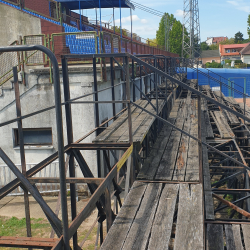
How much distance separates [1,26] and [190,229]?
12630 millimetres

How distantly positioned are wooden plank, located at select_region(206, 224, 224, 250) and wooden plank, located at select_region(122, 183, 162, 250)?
0.86 metres

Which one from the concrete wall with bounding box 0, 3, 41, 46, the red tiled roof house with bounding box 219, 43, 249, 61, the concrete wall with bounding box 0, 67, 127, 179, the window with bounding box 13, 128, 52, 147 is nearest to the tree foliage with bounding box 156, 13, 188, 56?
the red tiled roof house with bounding box 219, 43, 249, 61

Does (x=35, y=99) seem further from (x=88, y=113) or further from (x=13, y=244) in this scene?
(x=13, y=244)

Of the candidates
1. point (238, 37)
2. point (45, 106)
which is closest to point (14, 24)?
point (45, 106)

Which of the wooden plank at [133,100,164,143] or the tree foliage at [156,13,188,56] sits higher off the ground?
the tree foliage at [156,13,188,56]

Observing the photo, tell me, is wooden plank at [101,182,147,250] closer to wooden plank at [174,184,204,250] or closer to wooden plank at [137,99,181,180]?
wooden plank at [137,99,181,180]

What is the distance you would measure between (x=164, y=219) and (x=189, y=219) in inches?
11.6

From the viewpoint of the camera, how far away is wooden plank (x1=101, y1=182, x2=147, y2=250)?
11.0 ft

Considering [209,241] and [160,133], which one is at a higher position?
[160,133]

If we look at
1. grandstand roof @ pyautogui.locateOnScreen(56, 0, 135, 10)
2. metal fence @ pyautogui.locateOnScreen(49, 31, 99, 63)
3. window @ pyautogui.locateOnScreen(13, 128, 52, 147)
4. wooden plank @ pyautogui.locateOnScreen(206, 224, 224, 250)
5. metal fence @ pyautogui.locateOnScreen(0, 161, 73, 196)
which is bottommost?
metal fence @ pyautogui.locateOnScreen(0, 161, 73, 196)

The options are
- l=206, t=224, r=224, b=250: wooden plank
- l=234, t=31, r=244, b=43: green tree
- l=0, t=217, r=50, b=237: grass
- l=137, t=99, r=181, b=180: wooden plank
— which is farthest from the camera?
l=234, t=31, r=244, b=43: green tree

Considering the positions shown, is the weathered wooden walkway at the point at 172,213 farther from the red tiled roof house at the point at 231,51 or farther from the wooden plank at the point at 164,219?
the red tiled roof house at the point at 231,51

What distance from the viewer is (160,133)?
8.05m

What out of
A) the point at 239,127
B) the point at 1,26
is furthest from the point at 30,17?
the point at 239,127
